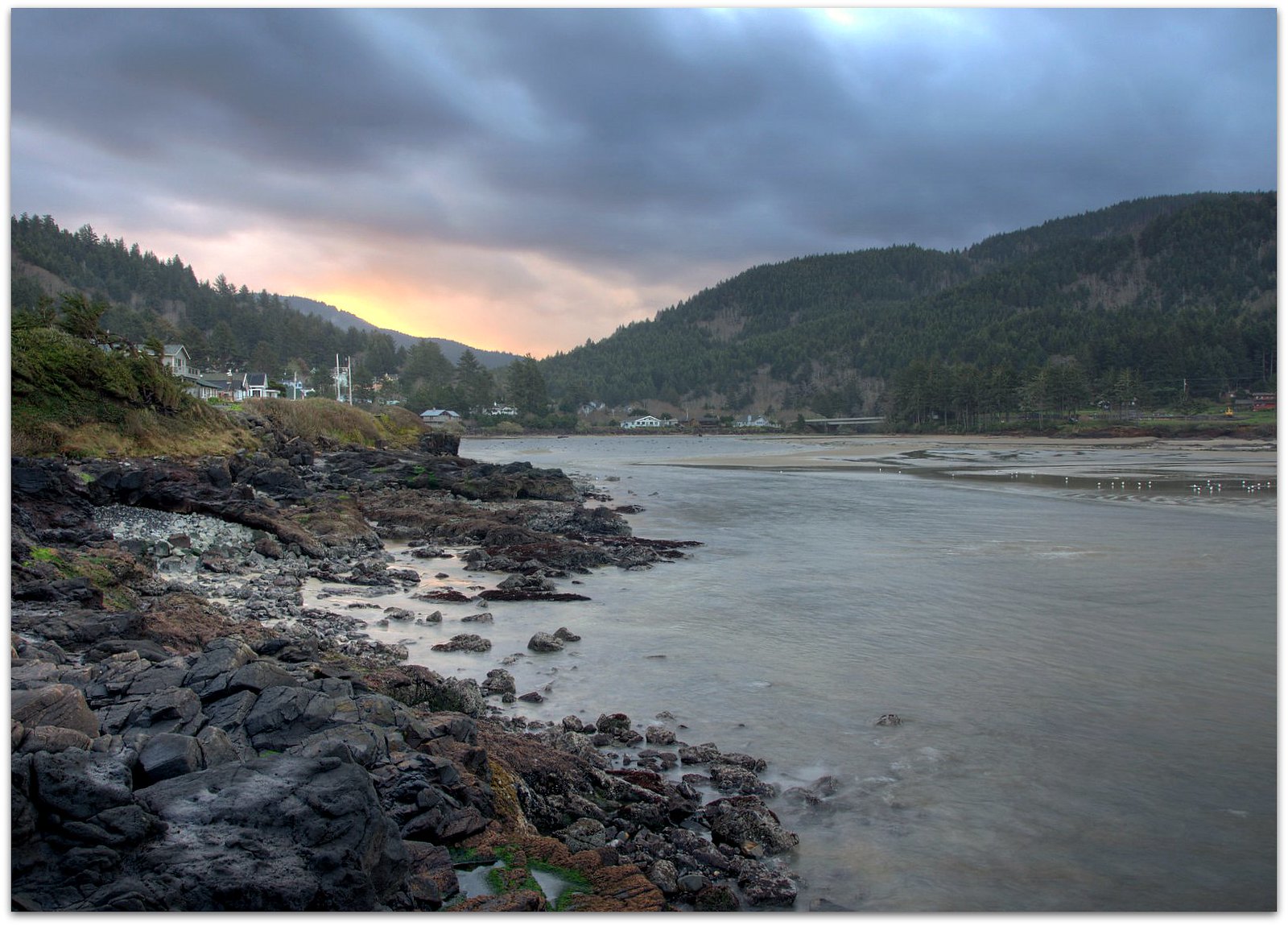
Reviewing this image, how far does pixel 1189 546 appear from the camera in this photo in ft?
58.7

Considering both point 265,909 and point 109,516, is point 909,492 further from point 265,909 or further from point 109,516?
point 265,909

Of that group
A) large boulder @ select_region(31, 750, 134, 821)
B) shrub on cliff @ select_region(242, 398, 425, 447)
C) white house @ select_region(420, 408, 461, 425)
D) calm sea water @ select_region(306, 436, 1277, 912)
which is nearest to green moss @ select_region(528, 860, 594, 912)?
calm sea water @ select_region(306, 436, 1277, 912)

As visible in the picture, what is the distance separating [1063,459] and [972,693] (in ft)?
185

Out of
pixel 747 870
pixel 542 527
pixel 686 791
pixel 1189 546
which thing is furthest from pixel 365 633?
pixel 1189 546

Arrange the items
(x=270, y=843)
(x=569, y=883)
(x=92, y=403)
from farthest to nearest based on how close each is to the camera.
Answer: (x=92, y=403) < (x=569, y=883) < (x=270, y=843)

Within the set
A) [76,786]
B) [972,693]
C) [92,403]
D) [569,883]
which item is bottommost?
[972,693]

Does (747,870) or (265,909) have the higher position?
(265,909)

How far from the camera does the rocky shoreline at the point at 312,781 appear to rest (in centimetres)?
358

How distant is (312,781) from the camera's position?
A: 4117mm

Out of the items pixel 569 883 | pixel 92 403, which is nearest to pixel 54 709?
pixel 569 883

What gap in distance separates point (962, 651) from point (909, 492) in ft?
80.8

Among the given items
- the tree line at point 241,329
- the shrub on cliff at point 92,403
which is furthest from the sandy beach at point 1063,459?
the tree line at point 241,329

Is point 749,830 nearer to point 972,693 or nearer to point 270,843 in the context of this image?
point 270,843

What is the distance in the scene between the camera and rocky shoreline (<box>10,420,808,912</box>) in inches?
141
